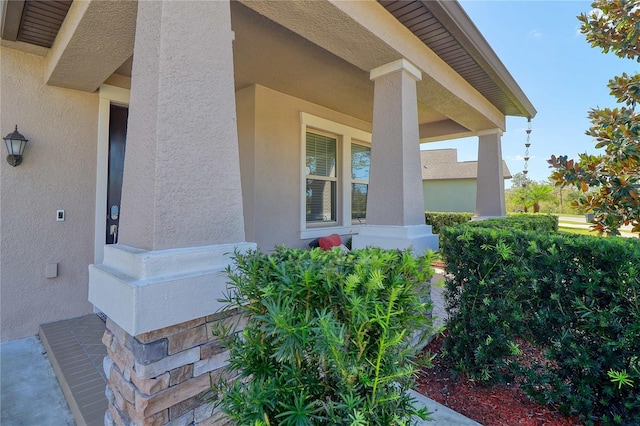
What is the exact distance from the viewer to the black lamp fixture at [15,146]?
3.44m

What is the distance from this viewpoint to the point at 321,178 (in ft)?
21.7

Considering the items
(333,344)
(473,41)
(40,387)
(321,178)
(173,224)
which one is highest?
(473,41)

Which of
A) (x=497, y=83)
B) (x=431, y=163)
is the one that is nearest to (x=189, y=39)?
(x=497, y=83)

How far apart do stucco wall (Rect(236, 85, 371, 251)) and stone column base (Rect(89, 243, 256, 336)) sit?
3190 millimetres

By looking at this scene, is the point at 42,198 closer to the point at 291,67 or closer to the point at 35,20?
the point at 35,20

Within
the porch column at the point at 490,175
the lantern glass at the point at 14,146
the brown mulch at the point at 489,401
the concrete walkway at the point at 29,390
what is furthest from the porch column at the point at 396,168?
the lantern glass at the point at 14,146

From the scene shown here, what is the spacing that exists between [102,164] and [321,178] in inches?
A: 157

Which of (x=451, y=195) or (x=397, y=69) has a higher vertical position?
(x=397, y=69)

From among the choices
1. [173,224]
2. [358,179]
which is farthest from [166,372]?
[358,179]

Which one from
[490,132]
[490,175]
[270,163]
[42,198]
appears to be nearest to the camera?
[42,198]

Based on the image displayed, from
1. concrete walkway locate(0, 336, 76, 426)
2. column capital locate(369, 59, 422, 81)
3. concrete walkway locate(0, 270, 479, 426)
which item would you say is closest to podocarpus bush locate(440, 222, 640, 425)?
concrete walkway locate(0, 270, 479, 426)

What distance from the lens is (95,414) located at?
2264 mm

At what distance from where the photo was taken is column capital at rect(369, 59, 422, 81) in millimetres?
3539

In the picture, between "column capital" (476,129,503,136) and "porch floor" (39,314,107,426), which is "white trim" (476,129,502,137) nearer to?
"column capital" (476,129,503,136)
